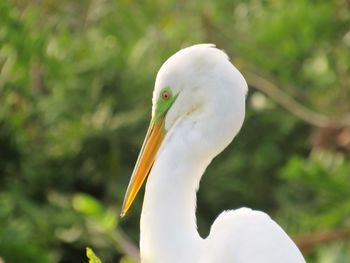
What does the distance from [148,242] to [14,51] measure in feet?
14.2

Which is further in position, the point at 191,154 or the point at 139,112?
the point at 139,112

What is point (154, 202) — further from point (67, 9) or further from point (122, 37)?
point (67, 9)

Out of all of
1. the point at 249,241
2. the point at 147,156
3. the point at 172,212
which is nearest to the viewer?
the point at 249,241

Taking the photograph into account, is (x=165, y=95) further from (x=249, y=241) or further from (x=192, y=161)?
(x=249, y=241)

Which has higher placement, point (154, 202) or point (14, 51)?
point (154, 202)

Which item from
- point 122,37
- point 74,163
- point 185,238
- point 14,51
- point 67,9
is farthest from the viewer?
point 67,9

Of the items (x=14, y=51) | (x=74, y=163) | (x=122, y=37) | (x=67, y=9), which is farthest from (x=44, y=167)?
(x=67, y=9)

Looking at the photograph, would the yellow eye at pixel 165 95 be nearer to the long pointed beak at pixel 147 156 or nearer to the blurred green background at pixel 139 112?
the long pointed beak at pixel 147 156

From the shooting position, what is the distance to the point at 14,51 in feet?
27.1

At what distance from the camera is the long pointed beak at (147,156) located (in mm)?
4234

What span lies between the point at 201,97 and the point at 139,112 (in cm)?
497

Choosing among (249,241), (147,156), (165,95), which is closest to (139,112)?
(147,156)

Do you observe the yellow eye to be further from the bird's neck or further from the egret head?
the bird's neck

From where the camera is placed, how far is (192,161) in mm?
4121
